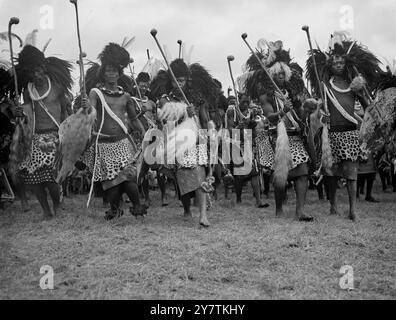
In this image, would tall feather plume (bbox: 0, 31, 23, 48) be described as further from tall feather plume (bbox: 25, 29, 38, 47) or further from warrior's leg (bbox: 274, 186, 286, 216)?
warrior's leg (bbox: 274, 186, 286, 216)

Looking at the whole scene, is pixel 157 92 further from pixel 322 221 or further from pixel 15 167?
pixel 322 221

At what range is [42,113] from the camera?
6293 millimetres

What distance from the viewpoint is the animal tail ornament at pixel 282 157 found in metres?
5.86

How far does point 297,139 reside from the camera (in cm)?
605

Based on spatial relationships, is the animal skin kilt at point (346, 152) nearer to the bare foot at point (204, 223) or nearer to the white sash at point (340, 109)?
the white sash at point (340, 109)

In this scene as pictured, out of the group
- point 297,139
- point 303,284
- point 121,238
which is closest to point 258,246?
point 303,284

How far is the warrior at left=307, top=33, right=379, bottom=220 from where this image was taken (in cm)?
607

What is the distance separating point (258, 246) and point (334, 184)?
7.97ft

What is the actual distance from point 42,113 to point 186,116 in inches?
75.3

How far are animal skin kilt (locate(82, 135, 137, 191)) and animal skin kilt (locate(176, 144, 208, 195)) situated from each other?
555mm

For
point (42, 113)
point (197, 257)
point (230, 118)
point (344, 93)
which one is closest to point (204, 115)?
point (344, 93)

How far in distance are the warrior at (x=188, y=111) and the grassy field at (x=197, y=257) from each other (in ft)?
1.51

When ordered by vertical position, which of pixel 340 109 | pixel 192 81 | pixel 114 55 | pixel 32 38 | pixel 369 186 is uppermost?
pixel 32 38

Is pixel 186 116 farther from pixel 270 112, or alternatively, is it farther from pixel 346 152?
pixel 346 152
